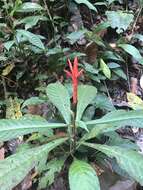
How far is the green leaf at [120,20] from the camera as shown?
7.51 feet

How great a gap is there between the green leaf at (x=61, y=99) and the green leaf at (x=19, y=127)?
0.09 meters

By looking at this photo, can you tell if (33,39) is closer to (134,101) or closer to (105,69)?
(105,69)

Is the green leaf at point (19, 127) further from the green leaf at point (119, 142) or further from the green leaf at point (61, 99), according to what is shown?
the green leaf at point (119, 142)

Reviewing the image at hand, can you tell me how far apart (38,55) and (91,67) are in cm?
36

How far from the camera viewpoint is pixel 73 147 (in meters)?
1.49

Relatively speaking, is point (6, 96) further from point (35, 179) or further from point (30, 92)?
point (35, 179)

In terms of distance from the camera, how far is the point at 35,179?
5.74 ft

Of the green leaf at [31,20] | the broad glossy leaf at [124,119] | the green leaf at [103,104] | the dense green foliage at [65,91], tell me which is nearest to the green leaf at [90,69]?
the dense green foliage at [65,91]

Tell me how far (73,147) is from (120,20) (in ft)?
3.56

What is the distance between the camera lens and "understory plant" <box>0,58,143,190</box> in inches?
49.4

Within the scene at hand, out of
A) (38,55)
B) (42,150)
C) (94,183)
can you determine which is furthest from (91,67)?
(94,183)

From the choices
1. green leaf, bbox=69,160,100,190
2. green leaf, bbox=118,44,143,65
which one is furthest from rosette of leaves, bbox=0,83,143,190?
green leaf, bbox=118,44,143,65

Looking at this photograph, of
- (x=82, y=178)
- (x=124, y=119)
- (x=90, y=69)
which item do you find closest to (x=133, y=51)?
(x=90, y=69)

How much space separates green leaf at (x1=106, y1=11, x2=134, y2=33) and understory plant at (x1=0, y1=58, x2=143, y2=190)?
2.57 ft
